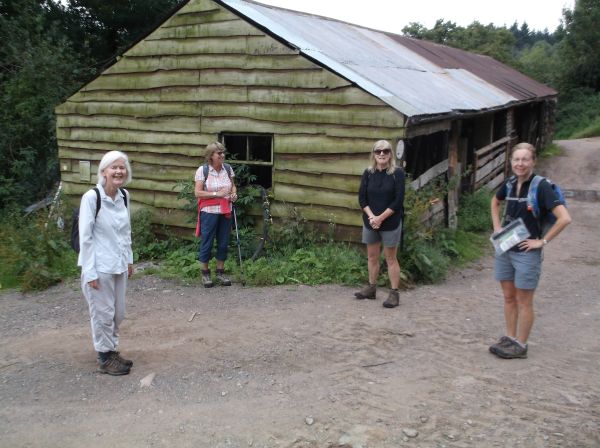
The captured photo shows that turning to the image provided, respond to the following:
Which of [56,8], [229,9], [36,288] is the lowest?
[36,288]

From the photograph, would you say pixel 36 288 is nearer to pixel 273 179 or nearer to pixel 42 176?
pixel 273 179

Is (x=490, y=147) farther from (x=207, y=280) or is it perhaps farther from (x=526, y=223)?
(x=526, y=223)

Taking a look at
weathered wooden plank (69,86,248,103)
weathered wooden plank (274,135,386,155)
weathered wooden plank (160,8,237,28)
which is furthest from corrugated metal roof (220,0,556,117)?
weathered wooden plank (69,86,248,103)

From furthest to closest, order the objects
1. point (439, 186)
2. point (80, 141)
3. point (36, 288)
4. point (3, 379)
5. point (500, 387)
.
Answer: point (80, 141) < point (439, 186) < point (36, 288) < point (3, 379) < point (500, 387)

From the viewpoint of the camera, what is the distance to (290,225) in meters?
8.47

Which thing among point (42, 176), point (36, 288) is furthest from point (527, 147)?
point (42, 176)

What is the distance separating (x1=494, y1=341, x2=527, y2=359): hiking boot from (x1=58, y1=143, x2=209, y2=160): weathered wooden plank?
578 centimetres

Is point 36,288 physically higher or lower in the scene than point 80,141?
lower

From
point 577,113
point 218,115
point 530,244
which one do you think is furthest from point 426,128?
point 577,113

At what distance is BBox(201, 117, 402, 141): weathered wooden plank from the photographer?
Result: 7.56 meters

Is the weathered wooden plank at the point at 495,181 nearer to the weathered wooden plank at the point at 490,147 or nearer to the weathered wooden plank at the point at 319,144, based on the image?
the weathered wooden plank at the point at 490,147

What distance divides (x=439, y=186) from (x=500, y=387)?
5.92 m

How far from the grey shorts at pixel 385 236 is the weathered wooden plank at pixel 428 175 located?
2.18 meters

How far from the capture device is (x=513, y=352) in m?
4.93
